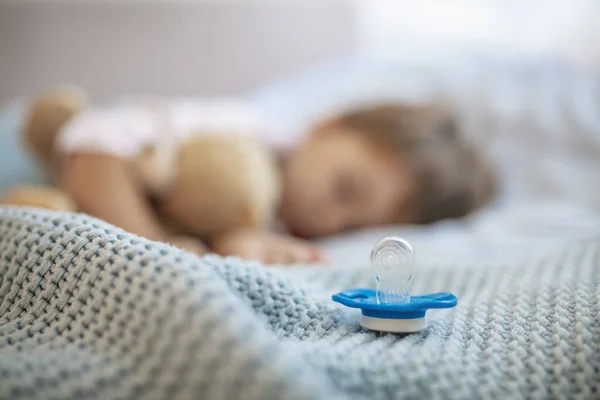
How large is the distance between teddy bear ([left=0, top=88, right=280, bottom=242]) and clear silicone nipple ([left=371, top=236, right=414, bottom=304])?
49 cm

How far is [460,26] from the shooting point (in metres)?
1.99

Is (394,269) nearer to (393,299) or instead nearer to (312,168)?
(393,299)

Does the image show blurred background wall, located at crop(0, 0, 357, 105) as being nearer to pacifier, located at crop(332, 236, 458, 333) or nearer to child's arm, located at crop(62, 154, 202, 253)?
child's arm, located at crop(62, 154, 202, 253)

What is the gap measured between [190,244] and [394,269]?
0.46 metres

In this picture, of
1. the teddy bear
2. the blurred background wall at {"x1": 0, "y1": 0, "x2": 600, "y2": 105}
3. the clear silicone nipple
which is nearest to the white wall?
the blurred background wall at {"x1": 0, "y1": 0, "x2": 600, "y2": 105}

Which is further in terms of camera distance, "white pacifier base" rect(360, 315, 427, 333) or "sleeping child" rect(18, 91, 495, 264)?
"sleeping child" rect(18, 91, 495, 264)

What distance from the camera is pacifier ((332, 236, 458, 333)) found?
49 cm

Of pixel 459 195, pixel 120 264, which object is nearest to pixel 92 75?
pixel 459 195

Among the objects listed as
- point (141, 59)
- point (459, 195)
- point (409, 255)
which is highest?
point (141, 59)

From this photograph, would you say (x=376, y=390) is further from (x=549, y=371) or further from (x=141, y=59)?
(x=141, y=59)

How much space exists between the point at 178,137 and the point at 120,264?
1.97 feet

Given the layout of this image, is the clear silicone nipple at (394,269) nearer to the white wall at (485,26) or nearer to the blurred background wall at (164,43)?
the white wall at (485,26)

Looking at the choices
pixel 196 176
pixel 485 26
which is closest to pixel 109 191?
pixel 196 176

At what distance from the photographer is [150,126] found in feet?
3.35
